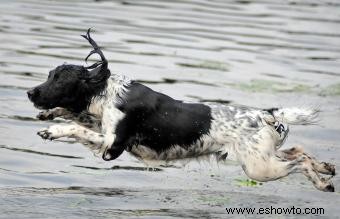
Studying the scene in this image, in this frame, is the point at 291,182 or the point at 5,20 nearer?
the point at 291,182

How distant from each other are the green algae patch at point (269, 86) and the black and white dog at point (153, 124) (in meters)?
5.67

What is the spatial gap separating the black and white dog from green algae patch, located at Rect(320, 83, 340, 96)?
A: 18.9 ft

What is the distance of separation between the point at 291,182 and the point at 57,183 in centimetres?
275

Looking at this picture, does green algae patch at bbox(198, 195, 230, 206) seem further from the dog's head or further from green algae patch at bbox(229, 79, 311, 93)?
green algae patch at bbox(229, 79, 311, 93)

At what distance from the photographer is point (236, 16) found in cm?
2245

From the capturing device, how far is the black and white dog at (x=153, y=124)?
9.62 meters

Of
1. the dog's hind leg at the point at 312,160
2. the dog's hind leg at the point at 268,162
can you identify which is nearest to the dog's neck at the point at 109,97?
the dog's hind leg at the point at 268,162

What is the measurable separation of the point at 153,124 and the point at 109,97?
1.71 ft

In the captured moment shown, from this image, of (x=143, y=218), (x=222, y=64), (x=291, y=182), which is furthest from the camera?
(x=222, y=64)

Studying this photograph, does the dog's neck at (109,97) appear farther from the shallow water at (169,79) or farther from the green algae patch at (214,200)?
the green algae patch at (214,200)

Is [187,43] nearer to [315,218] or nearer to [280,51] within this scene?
[280,51]

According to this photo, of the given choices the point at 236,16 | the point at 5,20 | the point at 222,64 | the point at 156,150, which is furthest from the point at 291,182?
the point at 236,16

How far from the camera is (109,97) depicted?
31.8 ft

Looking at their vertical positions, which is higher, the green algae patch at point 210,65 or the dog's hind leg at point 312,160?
the dog's hind leg at point 312,160
